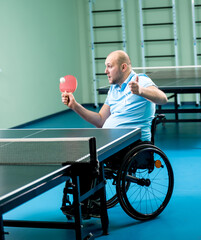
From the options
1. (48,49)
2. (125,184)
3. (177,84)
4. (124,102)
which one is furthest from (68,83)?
(48,49)

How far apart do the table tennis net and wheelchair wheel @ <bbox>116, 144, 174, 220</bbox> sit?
16.9 inches

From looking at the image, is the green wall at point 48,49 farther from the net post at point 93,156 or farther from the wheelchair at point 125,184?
the net post at point 93,156

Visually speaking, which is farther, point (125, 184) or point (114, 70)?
point (114, 70)

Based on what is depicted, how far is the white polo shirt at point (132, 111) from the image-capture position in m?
3.57

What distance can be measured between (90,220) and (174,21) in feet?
21.4

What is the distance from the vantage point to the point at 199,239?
3008mm

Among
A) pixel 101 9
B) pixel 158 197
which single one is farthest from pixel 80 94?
pixel 158 197

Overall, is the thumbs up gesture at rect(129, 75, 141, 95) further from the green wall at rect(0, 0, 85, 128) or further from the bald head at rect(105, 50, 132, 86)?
the green wall at rect(0, 0, 85, 128)

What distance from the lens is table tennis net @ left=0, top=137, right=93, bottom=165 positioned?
8.23 ft

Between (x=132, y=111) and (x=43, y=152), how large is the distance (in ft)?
3.50

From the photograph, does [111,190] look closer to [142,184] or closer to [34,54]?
[142,184]

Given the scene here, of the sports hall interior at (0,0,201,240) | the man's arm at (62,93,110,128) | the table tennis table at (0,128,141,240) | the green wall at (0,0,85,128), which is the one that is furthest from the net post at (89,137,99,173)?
the green wall at (0,0,85,128)

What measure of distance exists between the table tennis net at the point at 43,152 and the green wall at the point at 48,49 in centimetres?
450

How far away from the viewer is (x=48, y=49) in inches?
350
